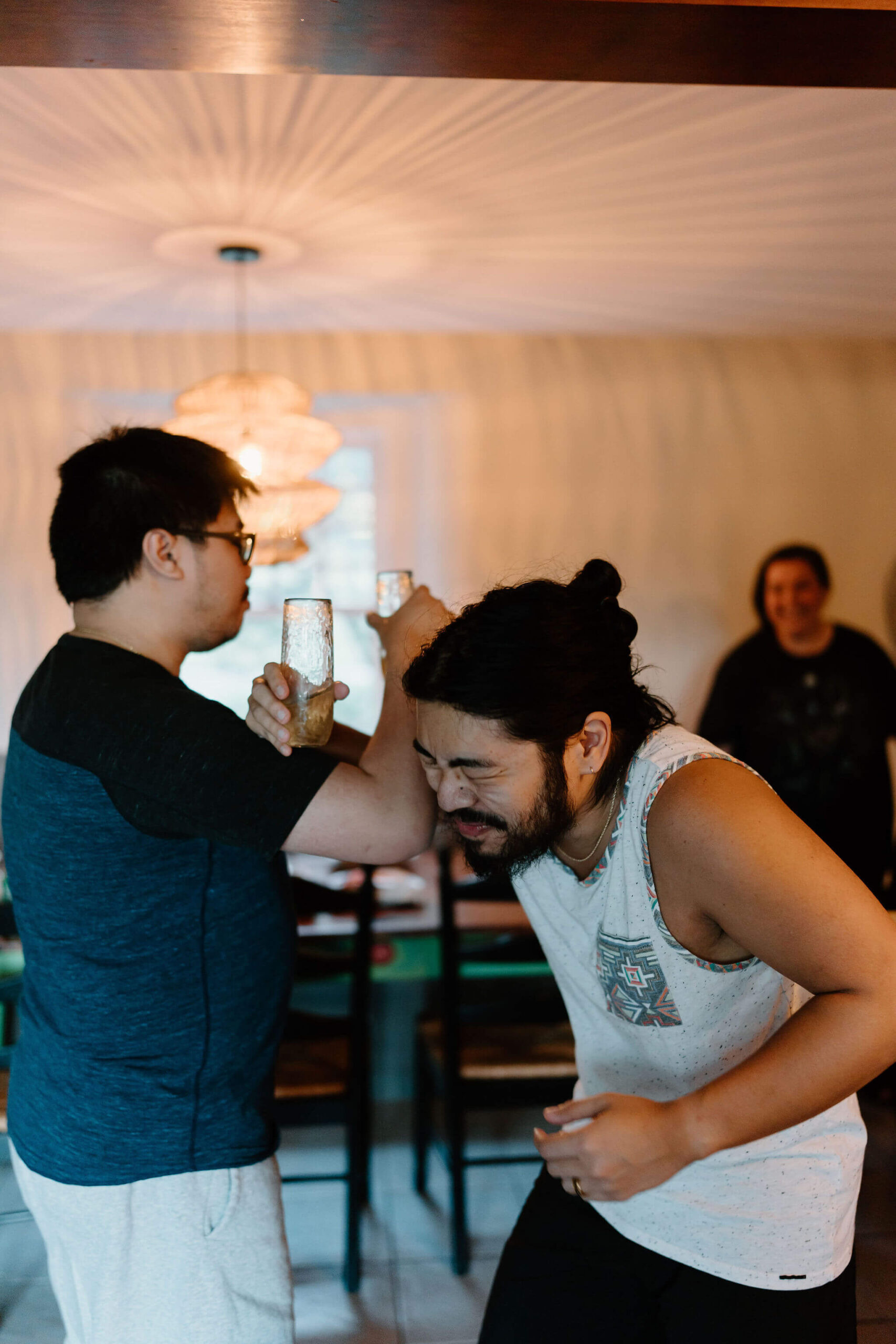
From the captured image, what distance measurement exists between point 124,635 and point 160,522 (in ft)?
0.45

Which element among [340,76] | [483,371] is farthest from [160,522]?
[483,371]

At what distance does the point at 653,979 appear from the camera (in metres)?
1.11

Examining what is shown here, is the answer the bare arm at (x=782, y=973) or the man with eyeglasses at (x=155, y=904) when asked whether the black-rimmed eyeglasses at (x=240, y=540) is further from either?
the bare arm at (x=782, y=973)

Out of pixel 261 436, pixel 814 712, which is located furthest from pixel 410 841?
pixel 814 712

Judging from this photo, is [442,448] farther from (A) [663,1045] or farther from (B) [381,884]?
(A) [663,1045]

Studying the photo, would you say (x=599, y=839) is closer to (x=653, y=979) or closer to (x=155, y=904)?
(x=653, y=979)

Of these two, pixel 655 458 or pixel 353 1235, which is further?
pixel 655 458

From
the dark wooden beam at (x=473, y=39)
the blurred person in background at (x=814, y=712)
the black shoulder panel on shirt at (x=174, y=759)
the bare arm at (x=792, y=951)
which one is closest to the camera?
the bare arm at (x=792, y=951)

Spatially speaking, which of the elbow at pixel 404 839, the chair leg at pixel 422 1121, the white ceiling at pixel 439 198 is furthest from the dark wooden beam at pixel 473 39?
the chair leg at pixel 422 1121

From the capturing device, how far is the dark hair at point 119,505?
1.20m

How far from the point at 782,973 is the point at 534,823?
0.95 ft

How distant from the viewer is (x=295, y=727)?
1173 mm

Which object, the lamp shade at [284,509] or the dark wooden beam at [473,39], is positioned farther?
the lamp shade at [284,509]

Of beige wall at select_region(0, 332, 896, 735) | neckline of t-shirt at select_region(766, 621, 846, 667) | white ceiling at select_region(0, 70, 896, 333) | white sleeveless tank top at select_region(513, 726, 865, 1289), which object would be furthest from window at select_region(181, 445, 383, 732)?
white sleeveless tank top at select_region(513, 726, 865, 1289)
